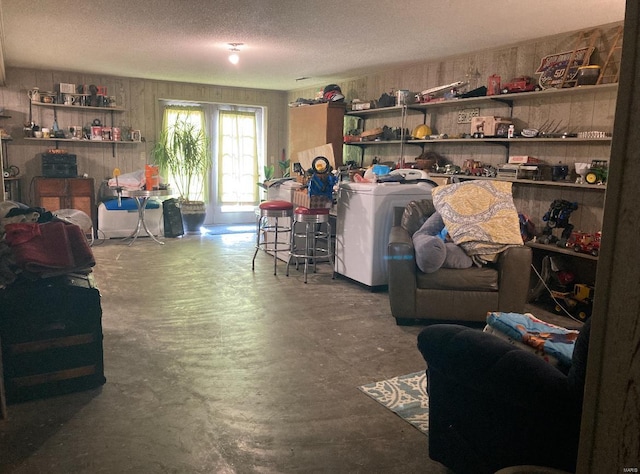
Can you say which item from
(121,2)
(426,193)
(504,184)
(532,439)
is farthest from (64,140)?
(532,439)

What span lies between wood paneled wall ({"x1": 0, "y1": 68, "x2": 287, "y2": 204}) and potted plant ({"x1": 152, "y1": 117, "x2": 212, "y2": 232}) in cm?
30

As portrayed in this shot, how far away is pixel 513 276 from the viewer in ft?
11.8

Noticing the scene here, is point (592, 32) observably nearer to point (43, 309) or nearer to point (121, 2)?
point (121, 2)

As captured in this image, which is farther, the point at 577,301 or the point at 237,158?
the point at 237,158

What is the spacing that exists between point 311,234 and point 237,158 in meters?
4.11

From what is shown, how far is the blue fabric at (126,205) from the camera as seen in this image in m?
7.06

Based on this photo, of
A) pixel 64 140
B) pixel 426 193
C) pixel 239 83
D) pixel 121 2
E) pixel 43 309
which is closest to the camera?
pixel 43 309

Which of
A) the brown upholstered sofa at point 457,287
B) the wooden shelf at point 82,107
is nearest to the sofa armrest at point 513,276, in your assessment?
the brown upholstered sofa at point 457,287

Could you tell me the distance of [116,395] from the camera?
2582 mm

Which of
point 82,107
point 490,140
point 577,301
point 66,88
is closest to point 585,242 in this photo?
point 577,301

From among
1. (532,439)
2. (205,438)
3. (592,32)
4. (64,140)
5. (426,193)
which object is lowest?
(205,438)

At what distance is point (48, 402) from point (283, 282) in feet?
8.65

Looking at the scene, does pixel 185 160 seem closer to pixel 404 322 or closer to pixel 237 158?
pixel 237 158

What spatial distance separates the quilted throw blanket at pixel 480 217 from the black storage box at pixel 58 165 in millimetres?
5404
